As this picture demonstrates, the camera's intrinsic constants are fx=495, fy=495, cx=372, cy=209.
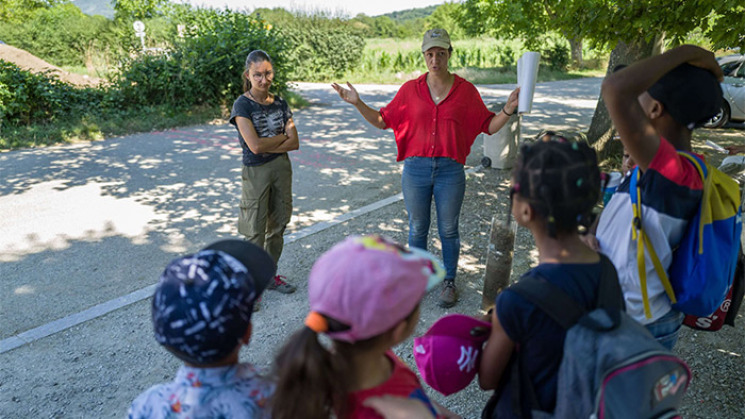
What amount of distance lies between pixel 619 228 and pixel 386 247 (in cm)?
109

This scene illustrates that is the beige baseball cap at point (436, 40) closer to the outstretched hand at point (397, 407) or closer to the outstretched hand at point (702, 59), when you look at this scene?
the outstretched hand at point (702, 59)

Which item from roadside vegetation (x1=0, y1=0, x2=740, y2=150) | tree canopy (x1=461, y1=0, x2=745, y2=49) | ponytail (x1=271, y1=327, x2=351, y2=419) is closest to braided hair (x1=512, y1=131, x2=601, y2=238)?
ponytail (x1=271, y1=327, x2=351, y2=419)

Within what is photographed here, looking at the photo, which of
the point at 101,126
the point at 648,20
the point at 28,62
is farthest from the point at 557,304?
the point at 28,62

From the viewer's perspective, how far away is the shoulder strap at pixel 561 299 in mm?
1371

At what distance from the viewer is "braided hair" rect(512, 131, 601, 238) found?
144 centimetres

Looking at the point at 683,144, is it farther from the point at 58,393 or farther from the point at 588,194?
the point at 58,393

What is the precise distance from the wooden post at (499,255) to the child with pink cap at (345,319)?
2.59 metres

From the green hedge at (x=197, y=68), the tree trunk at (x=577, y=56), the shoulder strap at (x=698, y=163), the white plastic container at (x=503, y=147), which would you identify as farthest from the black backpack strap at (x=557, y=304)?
the tree trunk at (x=577, y=56)

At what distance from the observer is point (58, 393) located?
3.10 meters

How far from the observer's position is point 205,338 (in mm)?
1312

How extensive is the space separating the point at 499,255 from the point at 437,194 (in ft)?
2.18

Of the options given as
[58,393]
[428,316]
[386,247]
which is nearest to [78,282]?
[58,393]

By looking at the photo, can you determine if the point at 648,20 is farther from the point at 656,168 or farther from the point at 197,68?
the point at 197,68

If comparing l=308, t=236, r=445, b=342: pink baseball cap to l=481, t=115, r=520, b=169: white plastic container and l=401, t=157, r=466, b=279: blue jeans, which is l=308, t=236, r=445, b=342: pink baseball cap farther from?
l=481, t=115, r=520, b=169: white plastic container
